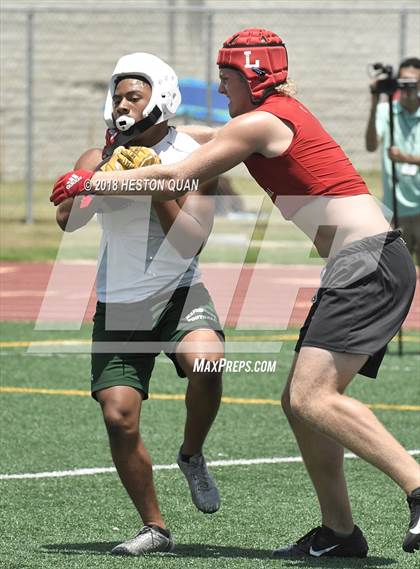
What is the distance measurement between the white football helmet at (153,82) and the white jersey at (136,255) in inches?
8.8

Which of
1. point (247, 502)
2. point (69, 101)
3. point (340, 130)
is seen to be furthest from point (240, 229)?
point (247, 502)

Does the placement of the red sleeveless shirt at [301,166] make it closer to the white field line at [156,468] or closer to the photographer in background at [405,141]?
the white field line at [156,468]

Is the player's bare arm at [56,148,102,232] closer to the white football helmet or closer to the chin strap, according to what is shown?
the chin strap

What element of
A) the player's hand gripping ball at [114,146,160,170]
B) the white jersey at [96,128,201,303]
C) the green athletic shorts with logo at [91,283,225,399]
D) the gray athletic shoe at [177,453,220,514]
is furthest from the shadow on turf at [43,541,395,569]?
the player's hand gripping ball at [114,146,160,170]

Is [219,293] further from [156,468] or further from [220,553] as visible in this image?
[220,553]

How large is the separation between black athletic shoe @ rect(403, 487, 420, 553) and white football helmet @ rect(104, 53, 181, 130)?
2.00 metres

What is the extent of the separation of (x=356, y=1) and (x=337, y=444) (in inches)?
850

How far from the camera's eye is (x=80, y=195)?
18.1ft

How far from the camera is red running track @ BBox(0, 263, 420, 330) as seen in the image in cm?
1358

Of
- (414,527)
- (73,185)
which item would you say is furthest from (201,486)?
Answer: (73,185)

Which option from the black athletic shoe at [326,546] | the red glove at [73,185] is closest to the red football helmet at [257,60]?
the red glove at [73,185]

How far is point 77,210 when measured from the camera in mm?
5832

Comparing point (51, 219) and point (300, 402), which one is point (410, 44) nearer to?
point (51, 219)

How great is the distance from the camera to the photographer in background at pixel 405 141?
471 inches
